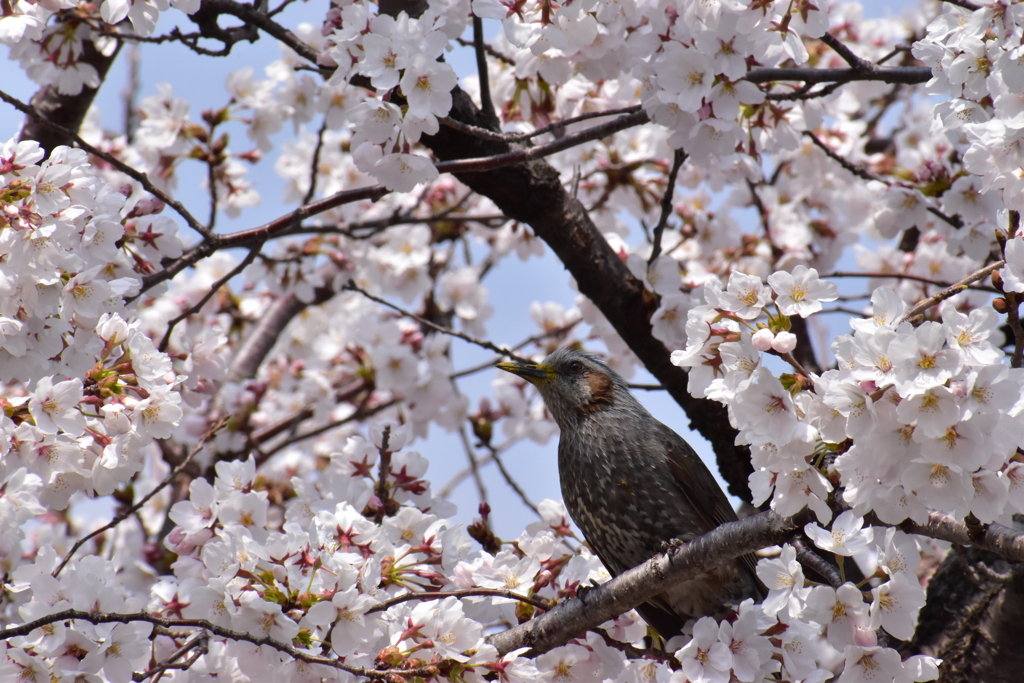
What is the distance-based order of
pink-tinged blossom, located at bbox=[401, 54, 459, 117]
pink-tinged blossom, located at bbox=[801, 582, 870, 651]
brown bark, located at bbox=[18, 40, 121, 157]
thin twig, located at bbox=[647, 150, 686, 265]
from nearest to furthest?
pink-tinged blossom, located at bbox=[801, 582, 870, 651] → pink-tinged blossom, located at bbox=[401, 54, 459, 117] → thin twig, located at bbox=[647, 150, 686, 265] → brown bark, located at bbox=[18, 40, 121, 157]

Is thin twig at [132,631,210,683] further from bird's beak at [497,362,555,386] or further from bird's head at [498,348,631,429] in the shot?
bird's beak at [497,362,555,386]

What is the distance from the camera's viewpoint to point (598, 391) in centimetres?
363

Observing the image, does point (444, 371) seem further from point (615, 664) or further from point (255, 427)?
point (615, 664)

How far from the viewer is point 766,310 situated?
1.82m

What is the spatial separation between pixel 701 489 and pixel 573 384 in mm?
745

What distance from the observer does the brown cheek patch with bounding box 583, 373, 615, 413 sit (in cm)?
357

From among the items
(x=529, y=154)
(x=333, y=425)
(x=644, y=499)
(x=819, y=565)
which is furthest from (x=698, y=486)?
(x=333, y=425)

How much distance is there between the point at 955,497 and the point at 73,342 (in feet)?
7.10

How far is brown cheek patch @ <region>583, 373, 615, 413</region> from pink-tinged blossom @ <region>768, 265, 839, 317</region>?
5.94 feet

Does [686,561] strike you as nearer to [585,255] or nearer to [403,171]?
[403,171]

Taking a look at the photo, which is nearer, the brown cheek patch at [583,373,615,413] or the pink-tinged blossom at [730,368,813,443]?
the pink-tinged blossom at [730,368,813,443]

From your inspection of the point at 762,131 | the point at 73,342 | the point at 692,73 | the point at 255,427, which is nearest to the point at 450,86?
the point at 692,73

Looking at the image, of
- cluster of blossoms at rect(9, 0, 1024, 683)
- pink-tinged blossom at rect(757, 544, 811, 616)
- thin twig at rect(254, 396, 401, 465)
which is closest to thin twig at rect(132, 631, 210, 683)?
cluster of blossoms at rect(9, 0, 1024, 683)

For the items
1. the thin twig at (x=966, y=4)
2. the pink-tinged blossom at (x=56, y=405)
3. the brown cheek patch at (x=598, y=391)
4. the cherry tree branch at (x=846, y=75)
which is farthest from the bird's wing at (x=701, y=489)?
the pink-tinged blossom at (x=56, y=405)
